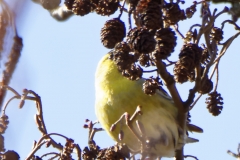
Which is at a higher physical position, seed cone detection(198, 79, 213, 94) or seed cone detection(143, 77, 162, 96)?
seed cone detection(198, 79, 213, 94)

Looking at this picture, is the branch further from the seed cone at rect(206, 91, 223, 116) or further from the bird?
the bird

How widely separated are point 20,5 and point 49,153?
2.61 feet

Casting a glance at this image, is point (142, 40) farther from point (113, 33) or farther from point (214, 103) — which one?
point (214, 103)

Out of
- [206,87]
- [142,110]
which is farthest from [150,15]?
[142,110]

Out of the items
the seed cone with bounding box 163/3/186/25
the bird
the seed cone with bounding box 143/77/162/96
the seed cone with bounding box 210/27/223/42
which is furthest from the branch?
the bird

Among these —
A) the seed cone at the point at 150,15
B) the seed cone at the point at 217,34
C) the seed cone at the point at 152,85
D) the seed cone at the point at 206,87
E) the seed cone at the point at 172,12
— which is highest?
the seed cone at the point at 217,34

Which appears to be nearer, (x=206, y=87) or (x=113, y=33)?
(x=113, y=33)

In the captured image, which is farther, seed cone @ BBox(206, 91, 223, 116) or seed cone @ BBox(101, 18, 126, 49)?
seed cone @ BBox(206, 91, 223, 116)

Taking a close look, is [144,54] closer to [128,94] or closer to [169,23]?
[169,23]

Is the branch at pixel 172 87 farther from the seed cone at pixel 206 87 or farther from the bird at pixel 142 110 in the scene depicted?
the bird at pixel 142 110

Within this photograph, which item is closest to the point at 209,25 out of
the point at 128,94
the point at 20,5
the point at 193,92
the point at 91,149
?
the point at 193,92

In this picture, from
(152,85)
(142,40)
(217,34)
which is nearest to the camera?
(142,40)

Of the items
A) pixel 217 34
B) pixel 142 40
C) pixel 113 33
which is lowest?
pixel 142 40

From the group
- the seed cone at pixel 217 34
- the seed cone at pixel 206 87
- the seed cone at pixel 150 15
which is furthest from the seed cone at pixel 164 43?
the seed cone at pixel 217 34
